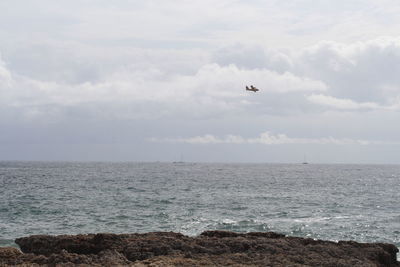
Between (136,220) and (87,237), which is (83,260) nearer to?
(87,237)

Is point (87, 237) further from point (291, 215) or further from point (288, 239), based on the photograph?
point (291, 215)

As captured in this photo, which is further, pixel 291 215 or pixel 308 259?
pixel 291 215

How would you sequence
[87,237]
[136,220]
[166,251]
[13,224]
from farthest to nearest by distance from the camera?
1. [136,220]
2. [13,224]
3. [87,237]
4. [166,251]

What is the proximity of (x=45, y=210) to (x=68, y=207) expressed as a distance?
3320 mm

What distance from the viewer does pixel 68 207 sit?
170 ft

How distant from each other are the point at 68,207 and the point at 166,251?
38408mm

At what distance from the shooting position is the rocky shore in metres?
14.5

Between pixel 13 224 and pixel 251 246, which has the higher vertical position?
pixel 251 246

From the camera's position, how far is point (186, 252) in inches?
618

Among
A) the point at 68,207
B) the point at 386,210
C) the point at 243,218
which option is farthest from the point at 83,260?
the point at 386,210

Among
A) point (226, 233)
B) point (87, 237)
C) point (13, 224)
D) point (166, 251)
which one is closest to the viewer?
point (166, 251)

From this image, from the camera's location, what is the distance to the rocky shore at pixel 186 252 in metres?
14.5

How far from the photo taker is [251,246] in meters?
16.4

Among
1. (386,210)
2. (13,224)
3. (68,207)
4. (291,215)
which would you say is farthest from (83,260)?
(386,210)
